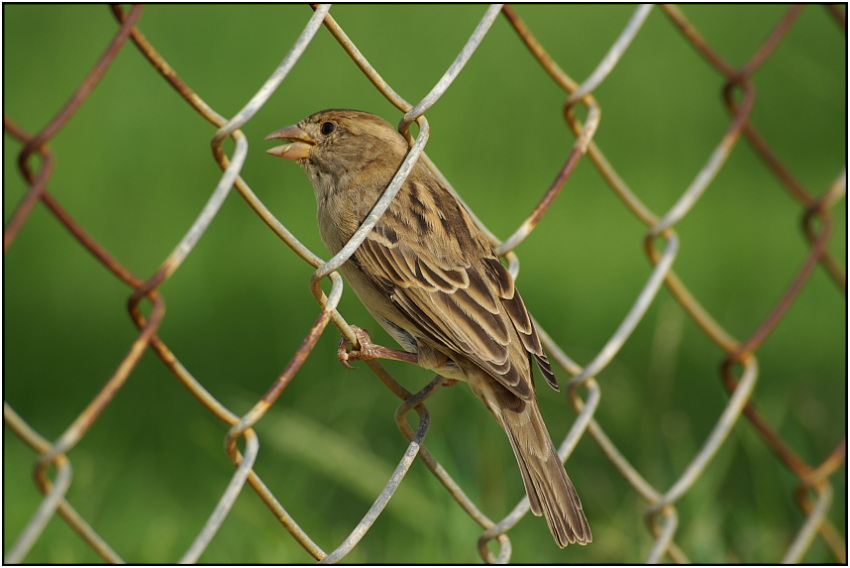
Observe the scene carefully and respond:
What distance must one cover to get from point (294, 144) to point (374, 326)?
1.57 metres

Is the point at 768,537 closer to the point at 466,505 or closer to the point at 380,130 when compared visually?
the point at 466,505

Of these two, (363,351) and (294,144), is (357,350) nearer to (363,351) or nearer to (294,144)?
(363,351)

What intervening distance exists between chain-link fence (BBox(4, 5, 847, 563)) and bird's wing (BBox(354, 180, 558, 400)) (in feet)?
0.51

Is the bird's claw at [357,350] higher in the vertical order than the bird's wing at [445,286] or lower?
lower

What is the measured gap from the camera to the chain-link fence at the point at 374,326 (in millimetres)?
2324

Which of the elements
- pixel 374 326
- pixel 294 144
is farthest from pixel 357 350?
pixel 374 326

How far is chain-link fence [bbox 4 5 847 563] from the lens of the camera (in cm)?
232

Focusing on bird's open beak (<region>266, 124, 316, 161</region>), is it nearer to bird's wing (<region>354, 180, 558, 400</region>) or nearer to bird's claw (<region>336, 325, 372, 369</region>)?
bird's wing (<region>354, 180, 558, 400</region>)

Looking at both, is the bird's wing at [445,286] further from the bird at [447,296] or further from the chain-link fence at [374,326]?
the chain-link fence at [374,326]

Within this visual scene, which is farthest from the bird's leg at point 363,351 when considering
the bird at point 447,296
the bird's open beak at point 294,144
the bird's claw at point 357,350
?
the bird's open beak at point 294,144

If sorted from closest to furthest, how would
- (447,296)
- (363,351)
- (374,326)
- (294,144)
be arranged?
(363,351), (447,296), (294,144), (374,326)

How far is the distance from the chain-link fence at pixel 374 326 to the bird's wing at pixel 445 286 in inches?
6.1

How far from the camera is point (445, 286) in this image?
2600 millimetres

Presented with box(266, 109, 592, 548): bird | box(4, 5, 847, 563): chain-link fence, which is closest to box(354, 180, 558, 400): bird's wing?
box(266, 109, 592, 548): bird
